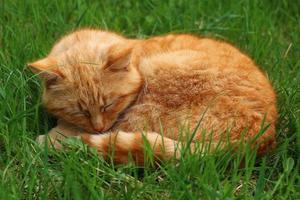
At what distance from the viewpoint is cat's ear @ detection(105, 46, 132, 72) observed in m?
3.87

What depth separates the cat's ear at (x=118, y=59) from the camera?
3.87 meters

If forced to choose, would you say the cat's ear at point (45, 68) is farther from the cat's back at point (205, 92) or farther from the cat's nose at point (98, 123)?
the cat's back at point (205, 92)

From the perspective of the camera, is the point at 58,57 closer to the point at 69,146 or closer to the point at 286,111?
the point at 69,146

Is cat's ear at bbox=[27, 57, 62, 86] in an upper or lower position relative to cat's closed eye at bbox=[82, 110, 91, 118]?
upper

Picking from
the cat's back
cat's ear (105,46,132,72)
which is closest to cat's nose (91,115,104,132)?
the cat's back

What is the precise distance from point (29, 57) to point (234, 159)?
1.95m

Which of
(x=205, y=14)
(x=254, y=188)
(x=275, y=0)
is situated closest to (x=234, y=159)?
(x=254, y=188)

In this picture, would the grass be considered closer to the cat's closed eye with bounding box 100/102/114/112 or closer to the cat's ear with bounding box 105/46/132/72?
the cat's closed eye with bounding box 100/102/114/112

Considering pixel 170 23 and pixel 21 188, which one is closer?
pixel 21 188

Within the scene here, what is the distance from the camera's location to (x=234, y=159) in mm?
3480

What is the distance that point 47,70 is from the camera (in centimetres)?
380

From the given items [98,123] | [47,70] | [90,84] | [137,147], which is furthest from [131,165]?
[47,70]

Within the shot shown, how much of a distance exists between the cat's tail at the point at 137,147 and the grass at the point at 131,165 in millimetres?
82

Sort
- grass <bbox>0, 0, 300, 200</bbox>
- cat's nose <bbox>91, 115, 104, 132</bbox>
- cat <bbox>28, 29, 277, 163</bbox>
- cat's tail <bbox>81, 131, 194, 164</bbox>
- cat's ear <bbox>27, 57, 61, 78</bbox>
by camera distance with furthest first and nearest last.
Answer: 1. cat's nose <bbox>91, 115, 104, 132</bbox>
2. cat's ear <bbox>27, 57, 61, 78</bbox>
3. cat <bbox>28, 29, 277, 163</bbox>
4. cat's tail <bbox>81, 131, 194, 164</bbox>
5. grass <bbox>0, 0, 300, 200</bbox>
